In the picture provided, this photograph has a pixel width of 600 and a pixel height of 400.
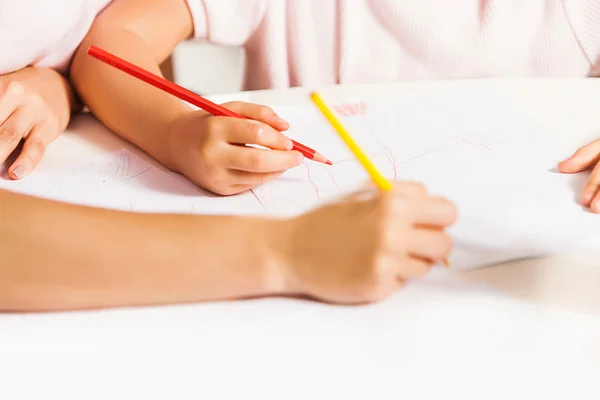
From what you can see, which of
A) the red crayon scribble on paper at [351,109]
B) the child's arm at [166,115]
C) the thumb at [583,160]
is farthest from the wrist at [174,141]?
the thumb at [583,160]

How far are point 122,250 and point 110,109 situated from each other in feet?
0.58

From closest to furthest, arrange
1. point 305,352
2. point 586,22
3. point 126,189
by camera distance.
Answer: point 305,352
point 126,189
point 586,22

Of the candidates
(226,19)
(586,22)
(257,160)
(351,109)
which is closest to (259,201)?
(257,160)

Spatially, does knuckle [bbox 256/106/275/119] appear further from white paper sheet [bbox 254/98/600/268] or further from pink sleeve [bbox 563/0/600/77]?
pink sleeve [bbox 563/0/600/77]

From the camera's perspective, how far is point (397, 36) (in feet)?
1.65


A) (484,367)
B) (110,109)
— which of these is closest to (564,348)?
(484,367)

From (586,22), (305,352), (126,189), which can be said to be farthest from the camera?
(586,22)

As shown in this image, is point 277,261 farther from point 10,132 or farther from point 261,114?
point 10,132

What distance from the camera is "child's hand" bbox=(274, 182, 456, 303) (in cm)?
25

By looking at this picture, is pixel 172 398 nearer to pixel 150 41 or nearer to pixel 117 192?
pixel 117 192

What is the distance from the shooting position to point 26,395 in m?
0.22

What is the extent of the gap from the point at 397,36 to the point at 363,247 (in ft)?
1.00

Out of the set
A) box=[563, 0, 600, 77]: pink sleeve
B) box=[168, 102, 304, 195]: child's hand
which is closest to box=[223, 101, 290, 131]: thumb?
box=[168, 102, 304, 195]: child's hand

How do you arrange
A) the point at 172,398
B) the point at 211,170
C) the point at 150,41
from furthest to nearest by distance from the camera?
1. the point at 150,41
2. the point at 211,170
3. the point at 172,398
